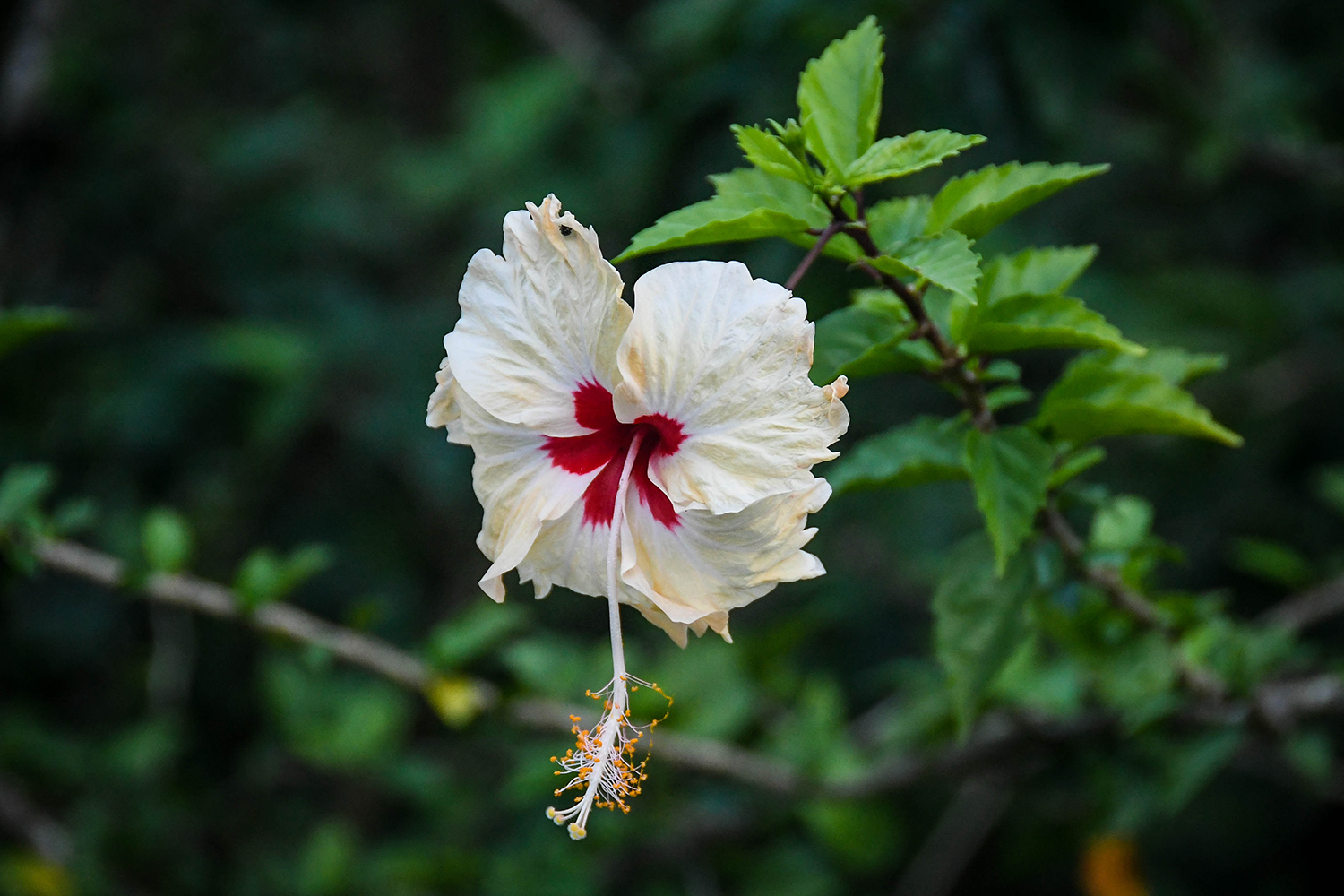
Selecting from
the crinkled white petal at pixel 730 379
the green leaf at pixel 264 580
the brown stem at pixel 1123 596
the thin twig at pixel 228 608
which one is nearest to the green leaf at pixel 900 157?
the crinkled white petal at pixel 730 379

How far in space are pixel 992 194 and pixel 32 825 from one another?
2.59 m

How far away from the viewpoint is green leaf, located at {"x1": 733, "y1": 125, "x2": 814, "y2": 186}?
100 centimetres

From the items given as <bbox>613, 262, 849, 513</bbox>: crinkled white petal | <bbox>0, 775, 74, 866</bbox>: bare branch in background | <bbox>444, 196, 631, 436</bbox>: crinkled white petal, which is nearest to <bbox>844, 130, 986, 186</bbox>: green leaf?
<bbox>613, 262, 849, 513</bbox>: crinkled white petal

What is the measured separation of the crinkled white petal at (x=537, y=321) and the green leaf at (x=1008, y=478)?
40 cm

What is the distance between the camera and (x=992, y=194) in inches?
42.3

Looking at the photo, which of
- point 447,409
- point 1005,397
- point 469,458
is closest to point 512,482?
point 447,409

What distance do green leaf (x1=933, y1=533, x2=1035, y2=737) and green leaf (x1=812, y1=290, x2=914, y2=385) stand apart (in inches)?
13.1

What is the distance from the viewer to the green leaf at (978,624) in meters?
1.29

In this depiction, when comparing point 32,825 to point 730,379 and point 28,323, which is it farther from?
point 730,379

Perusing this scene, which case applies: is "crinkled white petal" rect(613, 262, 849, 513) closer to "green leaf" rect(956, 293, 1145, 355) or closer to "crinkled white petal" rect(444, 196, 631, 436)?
"crinkled white petal" rect(444, 196, 631, 436)

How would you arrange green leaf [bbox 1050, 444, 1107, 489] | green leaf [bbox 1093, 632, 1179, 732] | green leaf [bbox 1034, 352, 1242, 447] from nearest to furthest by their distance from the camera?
1. green leaf [bbox 1034, 352, 1242, 447]
2. green leaf [bbox 1050, 444, 1107, 489]
3. green leaf [bbox 1093, 632, 1179, 732]

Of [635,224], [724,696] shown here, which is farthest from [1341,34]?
[724,696]

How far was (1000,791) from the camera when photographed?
2.37 meters

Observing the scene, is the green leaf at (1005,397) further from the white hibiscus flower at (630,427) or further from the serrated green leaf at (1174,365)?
the white hibiscus flower at (630,427)
